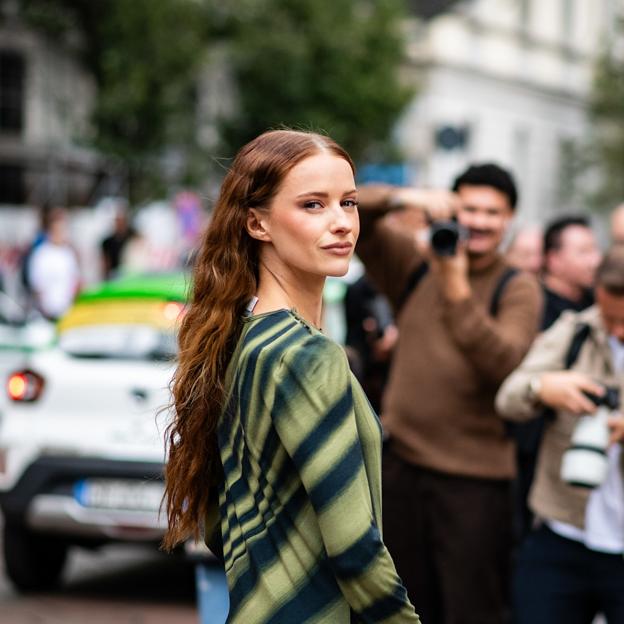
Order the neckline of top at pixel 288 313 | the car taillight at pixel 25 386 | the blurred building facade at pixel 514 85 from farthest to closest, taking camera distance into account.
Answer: the blurred building facade at pixel 514 85
the car taillight at pixel 25 386
the neckline of top at pixel 288 313

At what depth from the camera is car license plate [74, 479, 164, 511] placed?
7.12 metres

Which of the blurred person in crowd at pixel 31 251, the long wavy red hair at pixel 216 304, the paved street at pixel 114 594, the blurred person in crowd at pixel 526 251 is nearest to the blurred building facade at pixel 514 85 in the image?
the blurred person in crowd at pixel 31 251

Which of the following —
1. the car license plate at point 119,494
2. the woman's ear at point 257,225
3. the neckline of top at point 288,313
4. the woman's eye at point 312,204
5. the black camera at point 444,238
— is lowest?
the car license plate at point 119,494

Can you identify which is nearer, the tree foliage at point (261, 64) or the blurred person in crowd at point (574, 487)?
the blurred person in crowd at point (574, 487)

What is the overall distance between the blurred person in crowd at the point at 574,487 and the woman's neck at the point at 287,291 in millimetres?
1716

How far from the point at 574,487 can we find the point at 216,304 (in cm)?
183

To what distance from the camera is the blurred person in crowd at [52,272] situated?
1656cm

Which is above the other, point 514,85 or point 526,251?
point 514,85

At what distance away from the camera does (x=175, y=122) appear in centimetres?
2322

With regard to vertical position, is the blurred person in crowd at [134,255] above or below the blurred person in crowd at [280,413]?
below

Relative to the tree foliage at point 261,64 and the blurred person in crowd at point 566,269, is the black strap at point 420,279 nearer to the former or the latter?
the blurred person in crowd at point 566,269

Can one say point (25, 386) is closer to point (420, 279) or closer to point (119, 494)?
point (119, 494)

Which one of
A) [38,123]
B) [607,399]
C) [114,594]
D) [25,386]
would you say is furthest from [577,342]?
[38,123]

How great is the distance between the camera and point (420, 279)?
5.30m
